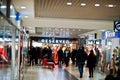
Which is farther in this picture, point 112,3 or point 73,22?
point 73,22

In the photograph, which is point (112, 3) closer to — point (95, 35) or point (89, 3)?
point (89, 3)

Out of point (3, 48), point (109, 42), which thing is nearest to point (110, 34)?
point (109, 42)

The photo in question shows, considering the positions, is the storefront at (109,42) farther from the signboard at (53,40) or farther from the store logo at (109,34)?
the signboard at (53,40)

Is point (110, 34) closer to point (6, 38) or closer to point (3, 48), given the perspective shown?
point (6, 38)

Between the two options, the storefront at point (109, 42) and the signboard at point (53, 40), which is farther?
the signboard at point (53, 40)

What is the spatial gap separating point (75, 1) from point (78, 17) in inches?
200

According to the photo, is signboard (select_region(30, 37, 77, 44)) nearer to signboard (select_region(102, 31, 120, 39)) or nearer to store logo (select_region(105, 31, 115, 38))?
signboard (select_region(102, 31, 120, 39))

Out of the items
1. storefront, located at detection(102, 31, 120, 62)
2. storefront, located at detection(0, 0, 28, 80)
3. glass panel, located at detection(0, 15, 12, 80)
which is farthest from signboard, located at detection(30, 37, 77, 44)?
glass panel, located at detection(0, 15, 12, 80)

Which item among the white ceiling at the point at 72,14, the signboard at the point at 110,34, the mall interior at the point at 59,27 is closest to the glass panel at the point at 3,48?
the mall interior at the point at 59,27

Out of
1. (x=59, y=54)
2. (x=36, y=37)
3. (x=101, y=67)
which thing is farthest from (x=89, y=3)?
(x=36, y=37)

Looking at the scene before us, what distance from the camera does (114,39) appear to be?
1712cm

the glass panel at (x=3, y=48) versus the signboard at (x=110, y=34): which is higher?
the signboard at (x=110, y=34)

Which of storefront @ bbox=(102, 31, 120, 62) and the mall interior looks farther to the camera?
storefront @ bbox=(102, 31, 120, 62)

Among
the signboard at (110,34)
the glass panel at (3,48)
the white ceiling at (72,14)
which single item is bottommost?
the glass panel at (3,48)
